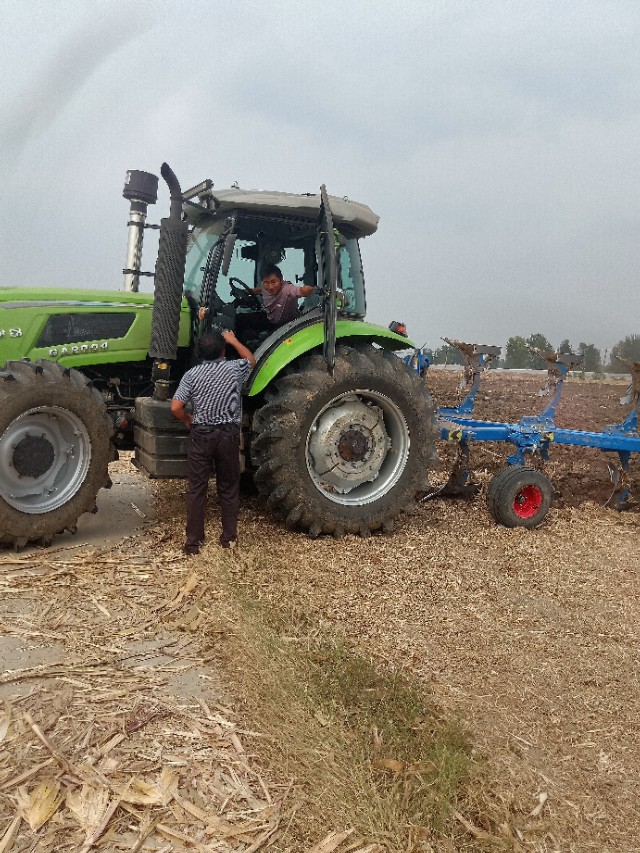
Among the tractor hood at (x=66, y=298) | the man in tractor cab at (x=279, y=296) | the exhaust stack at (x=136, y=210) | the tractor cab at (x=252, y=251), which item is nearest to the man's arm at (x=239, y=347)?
the tractor cab at (x=252, y=251)

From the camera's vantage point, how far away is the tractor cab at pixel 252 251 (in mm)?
5645

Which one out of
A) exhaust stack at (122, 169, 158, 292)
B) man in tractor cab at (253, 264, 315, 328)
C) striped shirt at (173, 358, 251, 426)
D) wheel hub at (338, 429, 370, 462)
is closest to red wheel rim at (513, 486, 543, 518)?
wheel hub at (338, 429, 370, 462)

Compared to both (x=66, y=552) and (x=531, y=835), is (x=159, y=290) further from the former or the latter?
(x=531, y=835)

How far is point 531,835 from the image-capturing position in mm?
2443

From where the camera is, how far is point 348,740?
9.28 feet

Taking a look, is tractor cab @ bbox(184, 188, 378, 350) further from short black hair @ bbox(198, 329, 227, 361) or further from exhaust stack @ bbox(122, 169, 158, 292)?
short black hair @ bbox(198, 329, 227, 361)

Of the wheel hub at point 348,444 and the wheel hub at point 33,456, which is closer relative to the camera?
the wheel hub at point 33,456

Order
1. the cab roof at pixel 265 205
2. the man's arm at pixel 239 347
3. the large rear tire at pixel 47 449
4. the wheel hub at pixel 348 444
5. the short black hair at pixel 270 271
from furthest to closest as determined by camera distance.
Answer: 1. the short black hair at pixel 270 271
2. the wheel hub at pixel 348 444
3. the cab roof at pixel 265 205
4. the man's arm at pixel 239 347
5. the large rear tire at pixel 47 449

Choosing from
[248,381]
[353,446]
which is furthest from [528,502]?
[248,381]

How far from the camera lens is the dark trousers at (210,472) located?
5121 mm

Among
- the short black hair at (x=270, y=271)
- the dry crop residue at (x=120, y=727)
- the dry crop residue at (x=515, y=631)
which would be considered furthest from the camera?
the short black hair at (x=270, y=271)

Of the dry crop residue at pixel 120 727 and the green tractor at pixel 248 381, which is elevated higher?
the green tractor at pixel 248 381

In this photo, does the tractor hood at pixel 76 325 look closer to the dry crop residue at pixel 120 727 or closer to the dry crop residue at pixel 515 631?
the dry crop residue at pixel 515 631

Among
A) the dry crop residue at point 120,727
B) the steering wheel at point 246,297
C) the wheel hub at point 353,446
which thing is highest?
the steering wheel at point 246,297
